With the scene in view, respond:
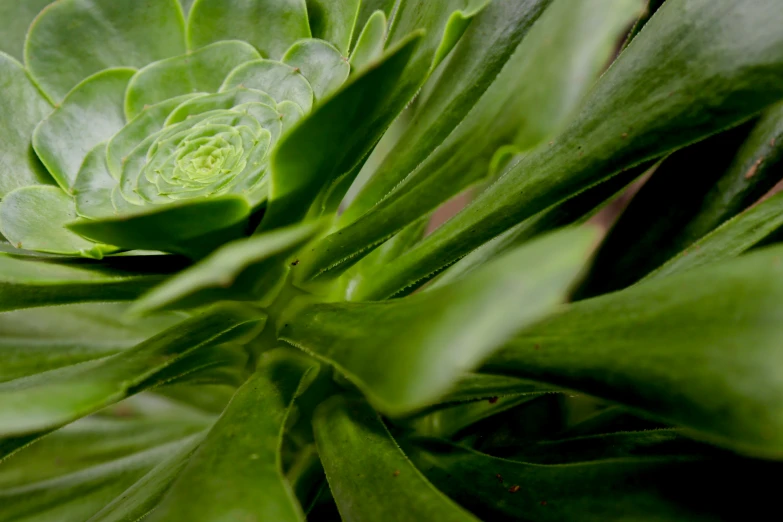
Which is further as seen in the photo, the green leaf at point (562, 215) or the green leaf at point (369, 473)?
the green leaf at point (562, 215)

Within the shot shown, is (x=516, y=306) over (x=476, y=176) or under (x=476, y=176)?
under

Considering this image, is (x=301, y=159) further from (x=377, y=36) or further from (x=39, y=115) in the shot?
(x=39, y=115)

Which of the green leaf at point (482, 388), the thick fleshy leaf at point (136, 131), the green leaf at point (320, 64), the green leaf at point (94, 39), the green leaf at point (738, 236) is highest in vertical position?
the green leaf at point (94, 39)

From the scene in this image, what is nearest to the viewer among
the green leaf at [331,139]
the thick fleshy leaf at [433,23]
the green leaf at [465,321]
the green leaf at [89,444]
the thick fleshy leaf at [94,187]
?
the green leaf at [465,321]

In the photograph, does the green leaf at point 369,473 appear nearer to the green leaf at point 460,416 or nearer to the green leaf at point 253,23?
the green leaf at point 460,416

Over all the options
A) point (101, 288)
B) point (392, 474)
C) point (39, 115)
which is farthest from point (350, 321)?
point (39, 115)

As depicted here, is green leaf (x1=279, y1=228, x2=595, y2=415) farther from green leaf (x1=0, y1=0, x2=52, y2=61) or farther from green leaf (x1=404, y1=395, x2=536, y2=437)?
green leaf (x1=0, y1=0, x2=52, y2=61)

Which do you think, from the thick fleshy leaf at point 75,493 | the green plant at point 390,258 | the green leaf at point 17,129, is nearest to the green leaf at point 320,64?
the green plant at point 390,258
